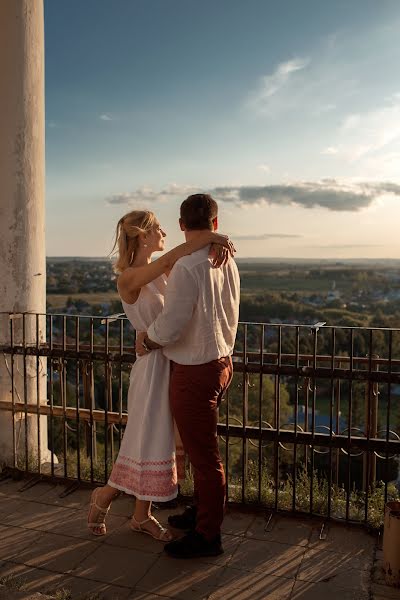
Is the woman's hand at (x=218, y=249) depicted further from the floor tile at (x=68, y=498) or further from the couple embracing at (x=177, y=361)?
the floor tile at (x=68, y=498)

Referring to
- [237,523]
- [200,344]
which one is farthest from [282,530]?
[200,344]

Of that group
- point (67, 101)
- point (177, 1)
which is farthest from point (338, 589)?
point (67, 101)

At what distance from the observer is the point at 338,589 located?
3.22m

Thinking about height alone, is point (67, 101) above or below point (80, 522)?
above

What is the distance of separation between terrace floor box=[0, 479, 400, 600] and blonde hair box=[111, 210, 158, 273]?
172 cm

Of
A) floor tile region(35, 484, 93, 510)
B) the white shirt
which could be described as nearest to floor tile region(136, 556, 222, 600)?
floor tile region(35, 484, 93, 510)

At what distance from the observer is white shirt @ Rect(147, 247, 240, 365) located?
3.25 meters

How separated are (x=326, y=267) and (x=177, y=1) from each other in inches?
2048

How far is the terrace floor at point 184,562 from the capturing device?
3.20 metres

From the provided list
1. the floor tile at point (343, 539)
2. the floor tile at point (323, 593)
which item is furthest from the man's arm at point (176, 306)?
the floor tile at point (343, 539)

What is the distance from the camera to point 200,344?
3344 millimetres

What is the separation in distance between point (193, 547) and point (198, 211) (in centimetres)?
195

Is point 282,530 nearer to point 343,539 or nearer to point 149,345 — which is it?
point 343,539

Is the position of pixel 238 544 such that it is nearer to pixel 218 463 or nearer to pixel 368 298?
pixel 218 463
